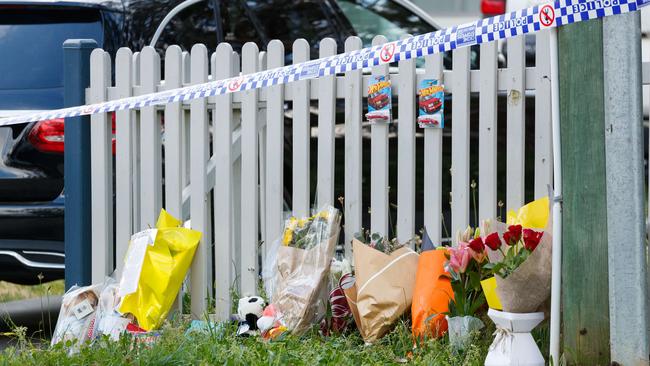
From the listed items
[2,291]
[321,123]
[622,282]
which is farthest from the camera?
[2,291]

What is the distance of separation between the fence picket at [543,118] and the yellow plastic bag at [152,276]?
168cm

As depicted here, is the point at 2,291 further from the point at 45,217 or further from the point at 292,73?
the point at 292,73

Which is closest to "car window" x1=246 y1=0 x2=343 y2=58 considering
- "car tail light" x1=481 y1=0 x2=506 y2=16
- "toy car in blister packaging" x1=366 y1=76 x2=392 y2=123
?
"toy car in blister packaging" x1=366 y1=76 x2=392 y2=123

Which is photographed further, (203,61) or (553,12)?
(203,61)

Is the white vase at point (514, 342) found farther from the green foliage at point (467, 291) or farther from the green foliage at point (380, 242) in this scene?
the green foliage at point (380, 242)

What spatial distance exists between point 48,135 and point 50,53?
19.7 inches

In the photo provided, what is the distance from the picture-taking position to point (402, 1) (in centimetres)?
732

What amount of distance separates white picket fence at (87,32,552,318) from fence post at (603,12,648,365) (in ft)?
2.44

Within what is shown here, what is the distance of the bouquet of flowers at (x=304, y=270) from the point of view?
4770mm

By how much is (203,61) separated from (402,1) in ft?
7.61

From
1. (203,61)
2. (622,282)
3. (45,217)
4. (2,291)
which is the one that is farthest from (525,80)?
(2,291)

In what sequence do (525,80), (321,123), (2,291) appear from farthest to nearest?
(2,291)
(321,123)
(525,80)

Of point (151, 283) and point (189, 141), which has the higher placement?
point (189, 141)

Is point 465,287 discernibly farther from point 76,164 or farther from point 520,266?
point 76,164
